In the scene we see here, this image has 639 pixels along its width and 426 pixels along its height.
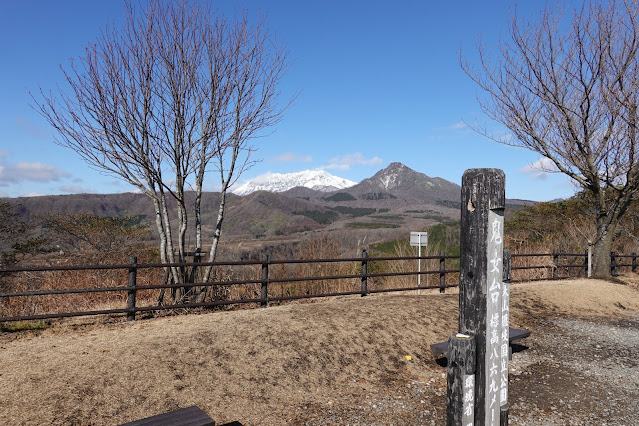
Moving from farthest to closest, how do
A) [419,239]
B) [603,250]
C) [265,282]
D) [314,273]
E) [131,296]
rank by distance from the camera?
[603,250] → [419,239] → [314,273] → [265,282] → [131,296]

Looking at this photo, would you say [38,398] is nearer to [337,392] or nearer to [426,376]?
[337,392]

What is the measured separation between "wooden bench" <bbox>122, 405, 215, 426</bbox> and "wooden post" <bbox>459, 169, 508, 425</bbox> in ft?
8.12

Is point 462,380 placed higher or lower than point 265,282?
higher

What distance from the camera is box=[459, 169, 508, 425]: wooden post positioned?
2.95 metres

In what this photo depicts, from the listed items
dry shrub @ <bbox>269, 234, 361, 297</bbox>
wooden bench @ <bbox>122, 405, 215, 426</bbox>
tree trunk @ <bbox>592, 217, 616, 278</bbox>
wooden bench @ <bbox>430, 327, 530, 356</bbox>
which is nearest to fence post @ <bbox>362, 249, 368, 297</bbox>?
dry shrub @ <bbox>269, 234, 361, 297</bbox>

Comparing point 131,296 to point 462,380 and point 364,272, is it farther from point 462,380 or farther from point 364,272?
point 462,380

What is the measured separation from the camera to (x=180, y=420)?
4016mm

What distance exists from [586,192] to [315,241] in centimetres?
2015

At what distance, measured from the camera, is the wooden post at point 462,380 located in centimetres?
291

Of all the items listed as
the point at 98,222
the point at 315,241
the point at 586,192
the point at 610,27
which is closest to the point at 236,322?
the point at 315,241

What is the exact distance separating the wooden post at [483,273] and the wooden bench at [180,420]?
2475mm

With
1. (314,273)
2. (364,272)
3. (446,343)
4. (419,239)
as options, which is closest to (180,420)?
(446,343)

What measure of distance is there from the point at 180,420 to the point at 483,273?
3.09 m

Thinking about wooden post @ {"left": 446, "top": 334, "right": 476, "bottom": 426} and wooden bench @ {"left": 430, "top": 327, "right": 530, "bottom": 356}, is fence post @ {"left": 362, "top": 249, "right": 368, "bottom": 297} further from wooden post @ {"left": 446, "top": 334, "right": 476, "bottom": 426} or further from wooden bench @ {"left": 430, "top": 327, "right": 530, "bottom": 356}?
wooden post @ {"left": 446, "top": 334, "right": 476, "bottom": 426}
